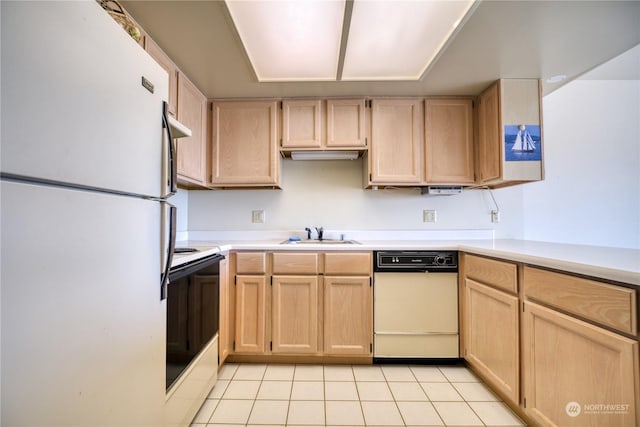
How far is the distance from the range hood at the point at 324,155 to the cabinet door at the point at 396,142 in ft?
0.63

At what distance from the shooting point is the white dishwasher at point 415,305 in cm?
190

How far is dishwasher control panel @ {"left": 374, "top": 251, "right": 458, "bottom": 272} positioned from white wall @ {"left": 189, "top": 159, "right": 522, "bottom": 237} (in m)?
0.57

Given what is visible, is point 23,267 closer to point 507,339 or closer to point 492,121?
point 507,339

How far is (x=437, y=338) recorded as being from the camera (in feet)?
6.25

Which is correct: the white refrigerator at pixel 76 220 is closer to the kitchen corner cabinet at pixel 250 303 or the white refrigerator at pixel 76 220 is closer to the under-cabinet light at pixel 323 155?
the kitchen corner cabinet at pixel 250 303

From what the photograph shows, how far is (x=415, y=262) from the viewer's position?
6.32 feet

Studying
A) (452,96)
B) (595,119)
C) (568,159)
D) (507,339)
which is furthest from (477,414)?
(595,119)

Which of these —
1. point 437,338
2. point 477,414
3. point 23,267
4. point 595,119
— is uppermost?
point 595,119

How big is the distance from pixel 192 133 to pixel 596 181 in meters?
3.61

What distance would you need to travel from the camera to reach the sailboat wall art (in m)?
1.95

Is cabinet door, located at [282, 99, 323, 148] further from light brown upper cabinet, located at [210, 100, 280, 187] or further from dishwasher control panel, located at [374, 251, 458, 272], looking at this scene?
dishwasher control panel, located at [374, 251, 458, 272]

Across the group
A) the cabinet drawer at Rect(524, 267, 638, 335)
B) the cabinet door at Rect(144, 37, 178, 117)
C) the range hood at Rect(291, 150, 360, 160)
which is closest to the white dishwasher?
the cabinet drawer at Rect(524, 267, 638, 335)

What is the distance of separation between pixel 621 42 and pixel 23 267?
2750 millimetres

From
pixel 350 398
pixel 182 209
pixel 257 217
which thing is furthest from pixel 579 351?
pixel 182 209
